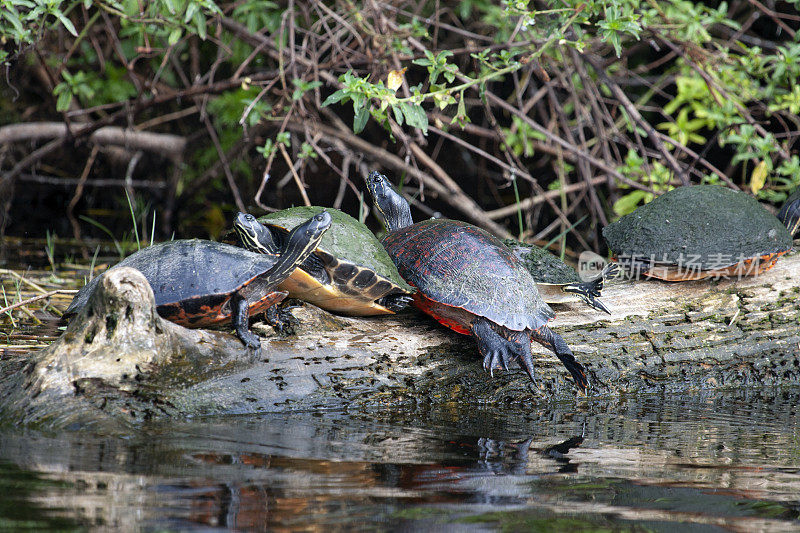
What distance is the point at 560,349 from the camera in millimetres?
2867

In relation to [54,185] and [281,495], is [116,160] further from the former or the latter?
[281,495]

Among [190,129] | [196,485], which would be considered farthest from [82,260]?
[196,485]

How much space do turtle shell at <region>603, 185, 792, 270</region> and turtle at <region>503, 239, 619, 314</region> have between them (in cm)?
21

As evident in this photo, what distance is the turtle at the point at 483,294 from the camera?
2807 mm

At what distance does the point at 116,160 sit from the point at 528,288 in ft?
16.2

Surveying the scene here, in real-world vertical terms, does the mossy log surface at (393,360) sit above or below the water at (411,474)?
above

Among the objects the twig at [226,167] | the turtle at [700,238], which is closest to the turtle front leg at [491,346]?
the turtle at [700,238]

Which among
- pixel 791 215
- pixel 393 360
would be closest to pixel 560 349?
pixel 393 360

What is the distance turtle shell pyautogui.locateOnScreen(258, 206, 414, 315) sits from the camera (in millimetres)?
2750

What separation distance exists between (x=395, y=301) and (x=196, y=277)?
81 cm

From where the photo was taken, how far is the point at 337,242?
2.85 m

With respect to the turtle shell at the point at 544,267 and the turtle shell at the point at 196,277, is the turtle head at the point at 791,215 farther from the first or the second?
the turtle shell at the point at 196,277

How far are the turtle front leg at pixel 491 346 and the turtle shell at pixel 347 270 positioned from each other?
30 cm

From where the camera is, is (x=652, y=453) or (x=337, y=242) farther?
(x=337, y=242)
